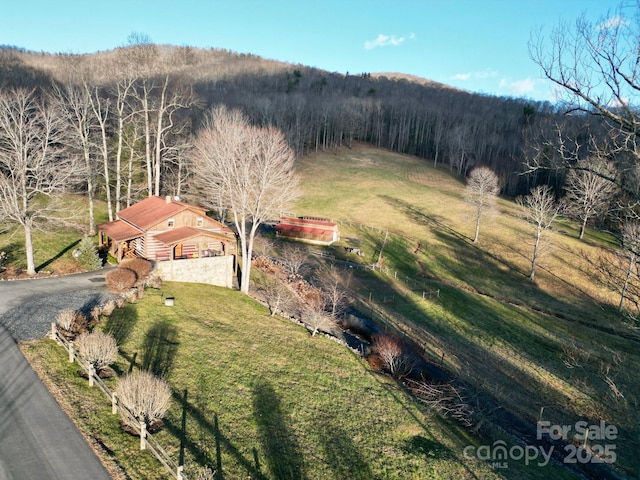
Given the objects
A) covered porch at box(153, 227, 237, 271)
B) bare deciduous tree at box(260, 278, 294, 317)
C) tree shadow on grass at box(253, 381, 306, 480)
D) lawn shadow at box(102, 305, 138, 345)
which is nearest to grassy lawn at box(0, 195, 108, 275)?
covered porch at box(153, 227, 237, 271)

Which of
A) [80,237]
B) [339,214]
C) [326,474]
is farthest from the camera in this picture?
[339,214]

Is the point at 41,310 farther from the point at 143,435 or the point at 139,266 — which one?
the point at 143,435

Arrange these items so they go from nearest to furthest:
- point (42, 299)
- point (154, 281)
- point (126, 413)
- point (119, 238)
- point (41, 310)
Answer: point (126, 413)
point (41, 310)
point (42, 299)
point (154, 281)
point (119, 238)

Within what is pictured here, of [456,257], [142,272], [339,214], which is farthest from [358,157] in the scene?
[142,272]

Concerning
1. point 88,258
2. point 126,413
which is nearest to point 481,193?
point 88,258

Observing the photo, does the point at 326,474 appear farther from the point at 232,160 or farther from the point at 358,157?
the point at 358,157

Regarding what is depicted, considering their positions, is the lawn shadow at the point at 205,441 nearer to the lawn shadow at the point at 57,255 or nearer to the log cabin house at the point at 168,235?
the log cabin house at the point at 168,235
